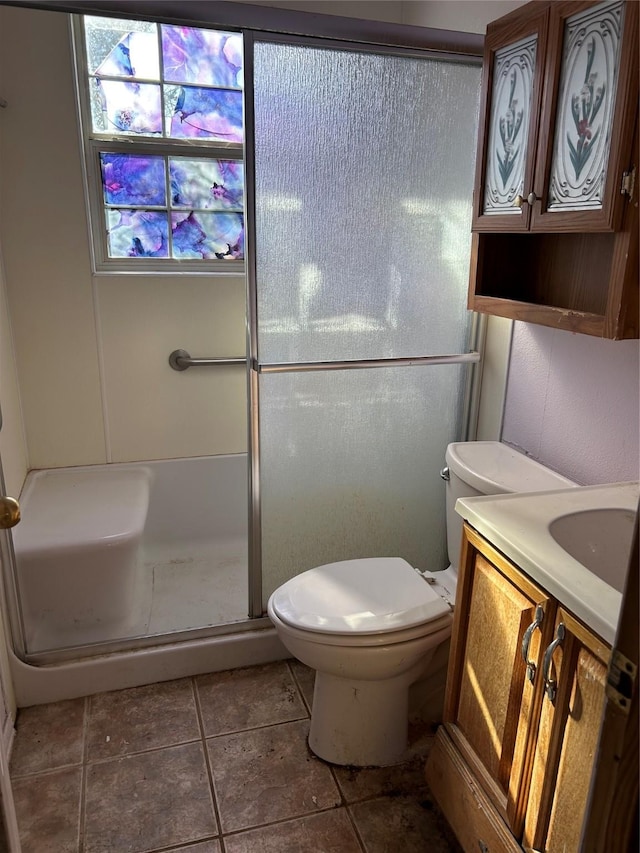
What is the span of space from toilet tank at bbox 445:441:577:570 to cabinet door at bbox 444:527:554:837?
0.89 ft

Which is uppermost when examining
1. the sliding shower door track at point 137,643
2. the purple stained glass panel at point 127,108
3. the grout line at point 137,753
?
the purple stained glass panel at point 127,108

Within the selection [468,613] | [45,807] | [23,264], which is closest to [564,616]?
[468,613]

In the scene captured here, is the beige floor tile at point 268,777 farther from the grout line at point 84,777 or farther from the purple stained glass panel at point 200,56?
the purple stained glass panel at point 200,56

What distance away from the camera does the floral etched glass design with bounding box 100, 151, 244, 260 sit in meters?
2.64

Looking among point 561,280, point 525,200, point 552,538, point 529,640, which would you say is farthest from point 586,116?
point 529,640

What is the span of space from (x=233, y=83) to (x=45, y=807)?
2584 mm

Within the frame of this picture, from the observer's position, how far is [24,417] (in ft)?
8.55

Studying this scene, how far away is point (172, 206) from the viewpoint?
2.71 metres

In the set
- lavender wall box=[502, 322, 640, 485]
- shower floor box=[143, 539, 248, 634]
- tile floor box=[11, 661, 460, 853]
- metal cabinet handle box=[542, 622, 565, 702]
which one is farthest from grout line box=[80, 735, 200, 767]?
lavender wall box=[502, 322, 640, 485]

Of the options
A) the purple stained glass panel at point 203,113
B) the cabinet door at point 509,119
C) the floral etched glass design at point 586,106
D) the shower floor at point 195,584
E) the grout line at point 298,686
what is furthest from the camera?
the purple stained glass panel at point 203,113

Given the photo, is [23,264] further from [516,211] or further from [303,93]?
[516,211]

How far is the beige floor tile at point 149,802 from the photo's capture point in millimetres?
1602

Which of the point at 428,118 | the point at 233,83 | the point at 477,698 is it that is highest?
the point at 233,83

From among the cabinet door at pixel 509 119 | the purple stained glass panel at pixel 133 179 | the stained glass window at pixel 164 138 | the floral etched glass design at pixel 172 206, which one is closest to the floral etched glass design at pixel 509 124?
the cabinet door at pixel 509 119
